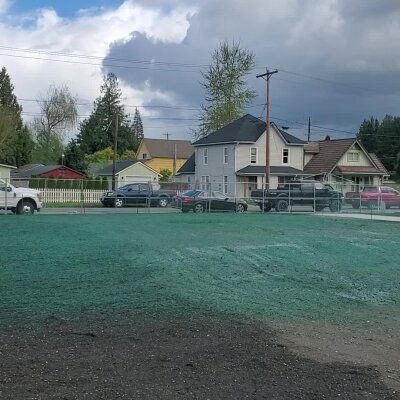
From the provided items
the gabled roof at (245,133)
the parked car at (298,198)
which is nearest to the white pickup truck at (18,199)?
the parked car at (298,198)

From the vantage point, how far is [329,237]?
61.9 ft

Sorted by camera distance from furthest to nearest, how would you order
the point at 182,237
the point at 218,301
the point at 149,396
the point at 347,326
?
1. the point at 182,237
2. the point at 218,301
3. the point at 347,326
4. the point at 149,396

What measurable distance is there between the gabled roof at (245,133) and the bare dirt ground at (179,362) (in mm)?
45328

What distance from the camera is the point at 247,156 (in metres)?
53.0

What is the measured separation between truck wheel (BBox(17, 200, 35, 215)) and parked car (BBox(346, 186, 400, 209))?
18.3 m

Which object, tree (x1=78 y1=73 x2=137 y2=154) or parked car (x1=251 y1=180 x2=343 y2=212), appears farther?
tree (x1=78 y1=73 x2=137 y2=154)

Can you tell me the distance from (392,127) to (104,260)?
9478 cm

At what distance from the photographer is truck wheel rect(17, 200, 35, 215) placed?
29.0 m

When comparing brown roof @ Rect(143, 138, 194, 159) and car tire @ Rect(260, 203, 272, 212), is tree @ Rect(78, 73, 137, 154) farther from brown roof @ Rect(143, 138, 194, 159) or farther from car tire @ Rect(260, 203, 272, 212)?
car tire @ Rect(260, 203, 272, 212)

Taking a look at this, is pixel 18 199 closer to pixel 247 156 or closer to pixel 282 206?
pixel 282 206

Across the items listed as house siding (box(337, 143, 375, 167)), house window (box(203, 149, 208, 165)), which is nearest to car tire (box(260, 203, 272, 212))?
house window (box(203, 149, 208, 165))

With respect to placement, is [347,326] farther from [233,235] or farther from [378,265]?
[233,235]

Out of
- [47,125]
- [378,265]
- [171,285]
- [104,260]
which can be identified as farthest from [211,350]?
[47,125]

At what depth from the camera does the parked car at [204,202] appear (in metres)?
34.0
